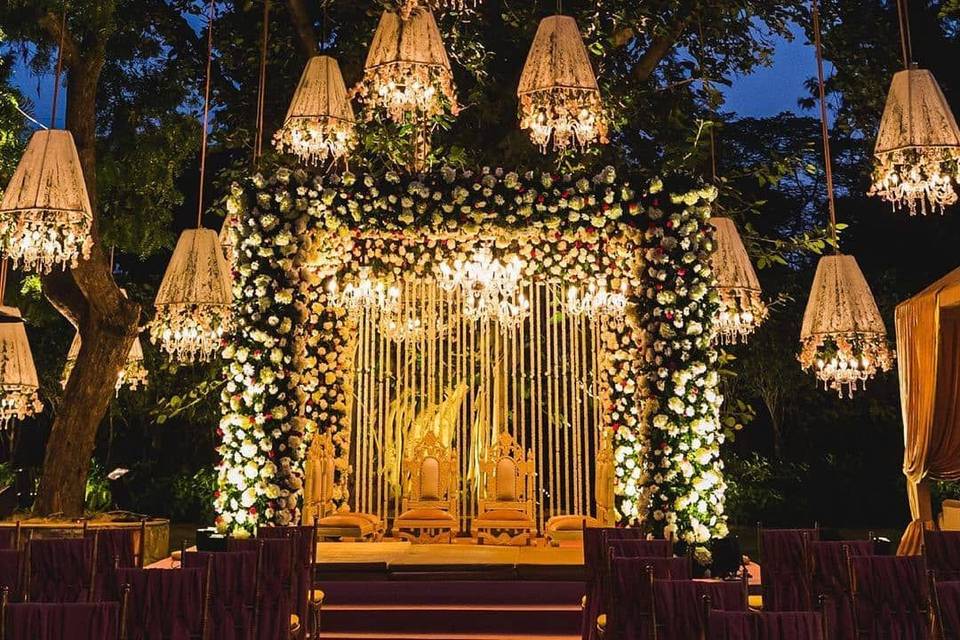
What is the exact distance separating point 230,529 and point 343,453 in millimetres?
2890

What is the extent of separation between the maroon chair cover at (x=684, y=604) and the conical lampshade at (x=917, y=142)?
3067mm

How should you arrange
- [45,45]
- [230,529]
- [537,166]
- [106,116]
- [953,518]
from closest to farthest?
[230,529] → [45,45] → [953,518] → [106,116] → [537,166]

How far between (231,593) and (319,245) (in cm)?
421

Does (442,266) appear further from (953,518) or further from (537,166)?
(953,518)

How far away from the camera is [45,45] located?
9.15 metres

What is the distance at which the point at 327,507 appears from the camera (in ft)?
35.6

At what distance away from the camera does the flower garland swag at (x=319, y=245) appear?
27.3 ft

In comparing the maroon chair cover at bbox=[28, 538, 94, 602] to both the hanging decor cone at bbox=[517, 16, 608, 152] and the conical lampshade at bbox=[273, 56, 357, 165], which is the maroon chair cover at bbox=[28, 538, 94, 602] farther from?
the hanging decor cone at bbox=[517, 16, 608, 152]

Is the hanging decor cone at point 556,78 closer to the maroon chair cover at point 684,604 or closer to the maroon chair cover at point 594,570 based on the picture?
the maroon chair cover at point 594,570

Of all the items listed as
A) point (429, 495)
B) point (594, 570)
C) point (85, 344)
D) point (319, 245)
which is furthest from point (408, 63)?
point (429, 495)

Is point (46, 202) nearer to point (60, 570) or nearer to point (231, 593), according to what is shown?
point (60, 570)

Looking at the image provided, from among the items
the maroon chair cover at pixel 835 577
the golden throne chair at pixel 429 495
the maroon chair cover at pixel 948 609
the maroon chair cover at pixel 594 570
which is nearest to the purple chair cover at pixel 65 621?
the maroon chair cover at pixel 948 609

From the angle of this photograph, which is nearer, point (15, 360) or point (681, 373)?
point (681, 373)

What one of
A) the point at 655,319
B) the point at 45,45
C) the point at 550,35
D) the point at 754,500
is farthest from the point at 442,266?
the point at 754,500
